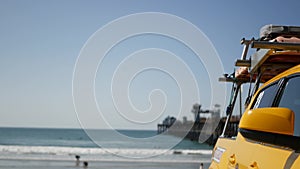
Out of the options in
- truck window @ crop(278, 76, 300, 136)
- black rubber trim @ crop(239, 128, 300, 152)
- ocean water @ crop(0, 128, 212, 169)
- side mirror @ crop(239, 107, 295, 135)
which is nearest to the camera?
side mirror @ crop(239, 107, 295, 135)

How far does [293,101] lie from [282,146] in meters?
0.45

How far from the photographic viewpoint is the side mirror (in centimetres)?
165

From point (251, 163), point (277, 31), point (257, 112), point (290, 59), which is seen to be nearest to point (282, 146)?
point (257, 112)

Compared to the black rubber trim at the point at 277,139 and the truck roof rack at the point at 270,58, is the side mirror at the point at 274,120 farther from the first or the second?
the truck roof rack at the point at 270,58

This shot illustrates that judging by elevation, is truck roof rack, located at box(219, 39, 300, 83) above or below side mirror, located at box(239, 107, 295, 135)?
above

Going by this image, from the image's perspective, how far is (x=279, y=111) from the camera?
1681mm

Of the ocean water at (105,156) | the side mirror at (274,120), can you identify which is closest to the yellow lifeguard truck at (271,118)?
the side mirror at (274,120)

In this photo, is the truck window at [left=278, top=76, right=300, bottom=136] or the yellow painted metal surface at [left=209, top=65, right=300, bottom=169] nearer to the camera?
the yellow painted metal surface at [left=209, top=65, right=300, bottom=169]

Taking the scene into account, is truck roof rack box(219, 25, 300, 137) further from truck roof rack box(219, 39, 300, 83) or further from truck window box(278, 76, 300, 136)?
truck window box(278, 76, 300, 136)

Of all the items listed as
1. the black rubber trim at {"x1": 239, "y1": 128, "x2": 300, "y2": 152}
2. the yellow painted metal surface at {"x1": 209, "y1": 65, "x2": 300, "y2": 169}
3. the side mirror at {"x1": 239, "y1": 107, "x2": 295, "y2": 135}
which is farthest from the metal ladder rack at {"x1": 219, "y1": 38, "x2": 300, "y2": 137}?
the side mirror at {"x1": 239, "y1": 107, "x2": 295, "y2": 135}

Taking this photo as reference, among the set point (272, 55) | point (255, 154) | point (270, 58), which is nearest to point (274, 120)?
point (255, 154)

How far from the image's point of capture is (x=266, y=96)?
107 inches

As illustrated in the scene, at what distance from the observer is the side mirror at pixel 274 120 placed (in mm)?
1648

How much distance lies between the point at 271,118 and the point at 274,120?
0.06ft
